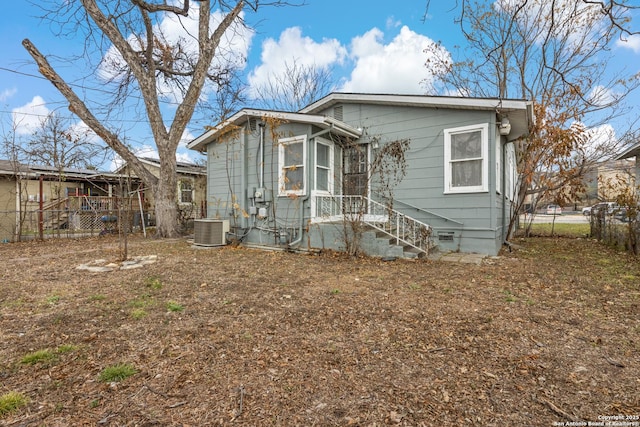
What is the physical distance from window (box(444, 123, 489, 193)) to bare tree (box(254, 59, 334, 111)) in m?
14.1

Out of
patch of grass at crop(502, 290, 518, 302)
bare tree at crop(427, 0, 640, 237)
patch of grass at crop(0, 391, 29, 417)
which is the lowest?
patch of grass at crop(0, 391, 29, 417)

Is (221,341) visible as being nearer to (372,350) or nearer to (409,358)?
(372,350)

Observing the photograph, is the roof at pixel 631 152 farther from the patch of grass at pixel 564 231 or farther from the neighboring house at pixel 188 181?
the neighboring house at pixel 188 181

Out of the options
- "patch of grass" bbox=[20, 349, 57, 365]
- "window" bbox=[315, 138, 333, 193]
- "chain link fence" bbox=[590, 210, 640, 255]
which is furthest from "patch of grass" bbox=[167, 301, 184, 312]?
"chain link fence" bbox=[590, 210, 640, 255]

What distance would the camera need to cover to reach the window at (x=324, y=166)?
7.98m

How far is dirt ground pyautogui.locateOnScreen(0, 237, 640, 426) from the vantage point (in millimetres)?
1871

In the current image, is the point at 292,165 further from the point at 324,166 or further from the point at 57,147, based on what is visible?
the point at 57,147

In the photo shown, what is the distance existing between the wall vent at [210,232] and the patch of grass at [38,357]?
604 cm

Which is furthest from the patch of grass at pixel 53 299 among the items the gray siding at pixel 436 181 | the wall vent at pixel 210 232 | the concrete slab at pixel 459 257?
the gray siding at pixel 436 181

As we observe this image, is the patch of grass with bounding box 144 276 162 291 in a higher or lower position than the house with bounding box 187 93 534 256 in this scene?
lower

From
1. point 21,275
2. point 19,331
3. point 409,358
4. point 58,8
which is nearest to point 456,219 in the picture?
point 409,358

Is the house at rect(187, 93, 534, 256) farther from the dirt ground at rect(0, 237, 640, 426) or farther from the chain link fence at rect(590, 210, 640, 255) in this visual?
the chain link fence at rect(590, 210, 640, 255)

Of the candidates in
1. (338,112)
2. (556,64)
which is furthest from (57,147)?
(556,64)

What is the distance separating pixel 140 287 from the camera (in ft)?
14.8
